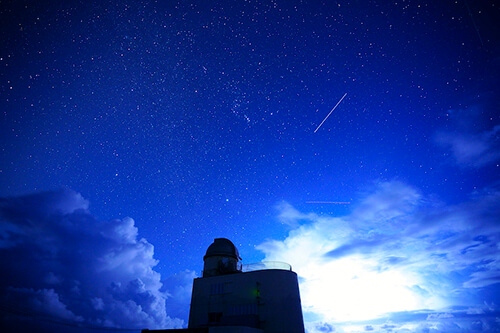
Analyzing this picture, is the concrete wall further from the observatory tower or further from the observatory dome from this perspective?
the observatory dome

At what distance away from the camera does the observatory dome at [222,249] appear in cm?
3419

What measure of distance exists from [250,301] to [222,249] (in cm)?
855

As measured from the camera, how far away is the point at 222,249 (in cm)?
3453

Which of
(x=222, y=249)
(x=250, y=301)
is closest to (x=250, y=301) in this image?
(x=250, y=301)

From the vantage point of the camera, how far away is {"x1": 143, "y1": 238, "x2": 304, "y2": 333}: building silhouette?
26156 millimetres

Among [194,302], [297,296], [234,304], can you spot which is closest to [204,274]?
[194,302]

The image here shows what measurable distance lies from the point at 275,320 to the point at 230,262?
994cm

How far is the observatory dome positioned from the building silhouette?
241 centimetres

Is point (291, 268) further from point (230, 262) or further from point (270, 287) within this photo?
point (230, 262)

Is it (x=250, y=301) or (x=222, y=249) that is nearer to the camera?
(x=250, y=301)

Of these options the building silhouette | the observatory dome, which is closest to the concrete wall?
the building silhouette

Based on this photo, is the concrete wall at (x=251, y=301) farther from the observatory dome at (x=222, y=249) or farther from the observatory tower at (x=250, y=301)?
the observatory dome at (x=222, y=249)

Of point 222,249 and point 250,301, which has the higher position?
point 222,249

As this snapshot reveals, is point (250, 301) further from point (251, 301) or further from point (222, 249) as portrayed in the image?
point (222, 249)
